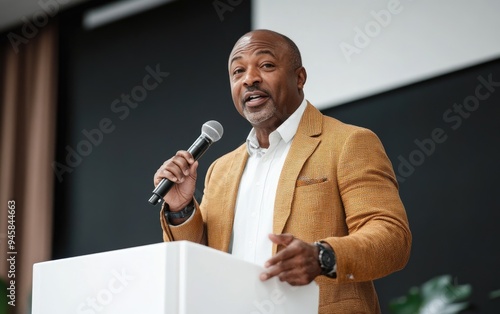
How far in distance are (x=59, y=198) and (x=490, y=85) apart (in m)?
2.91

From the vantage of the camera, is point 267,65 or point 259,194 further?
point 267,65

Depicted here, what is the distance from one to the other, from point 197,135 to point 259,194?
6.76ft

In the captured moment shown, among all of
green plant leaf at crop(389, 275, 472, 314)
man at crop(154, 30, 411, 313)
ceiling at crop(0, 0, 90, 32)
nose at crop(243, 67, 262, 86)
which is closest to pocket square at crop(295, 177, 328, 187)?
man at crop(154, 30, 411, 313)

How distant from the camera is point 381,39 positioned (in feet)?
11.8

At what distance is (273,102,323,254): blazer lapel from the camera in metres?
2.16

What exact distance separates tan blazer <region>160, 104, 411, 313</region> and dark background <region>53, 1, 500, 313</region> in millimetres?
1166

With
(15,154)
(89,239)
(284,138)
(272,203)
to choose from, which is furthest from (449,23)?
(15,154)

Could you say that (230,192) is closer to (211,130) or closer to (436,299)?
(211,130)

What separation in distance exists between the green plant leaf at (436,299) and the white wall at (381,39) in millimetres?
950

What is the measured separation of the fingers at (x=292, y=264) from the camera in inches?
65.2

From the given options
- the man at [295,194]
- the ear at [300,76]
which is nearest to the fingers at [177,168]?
the man at [295,194]

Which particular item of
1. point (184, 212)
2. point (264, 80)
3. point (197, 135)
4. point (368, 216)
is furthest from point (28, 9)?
point (368, 216)

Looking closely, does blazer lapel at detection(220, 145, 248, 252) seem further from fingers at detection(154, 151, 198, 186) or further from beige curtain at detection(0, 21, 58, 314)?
beige curtain at detection(0, 21, 58, 314)

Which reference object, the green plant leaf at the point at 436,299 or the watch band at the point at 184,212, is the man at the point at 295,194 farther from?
the green plant leaf at the point at 436,299
